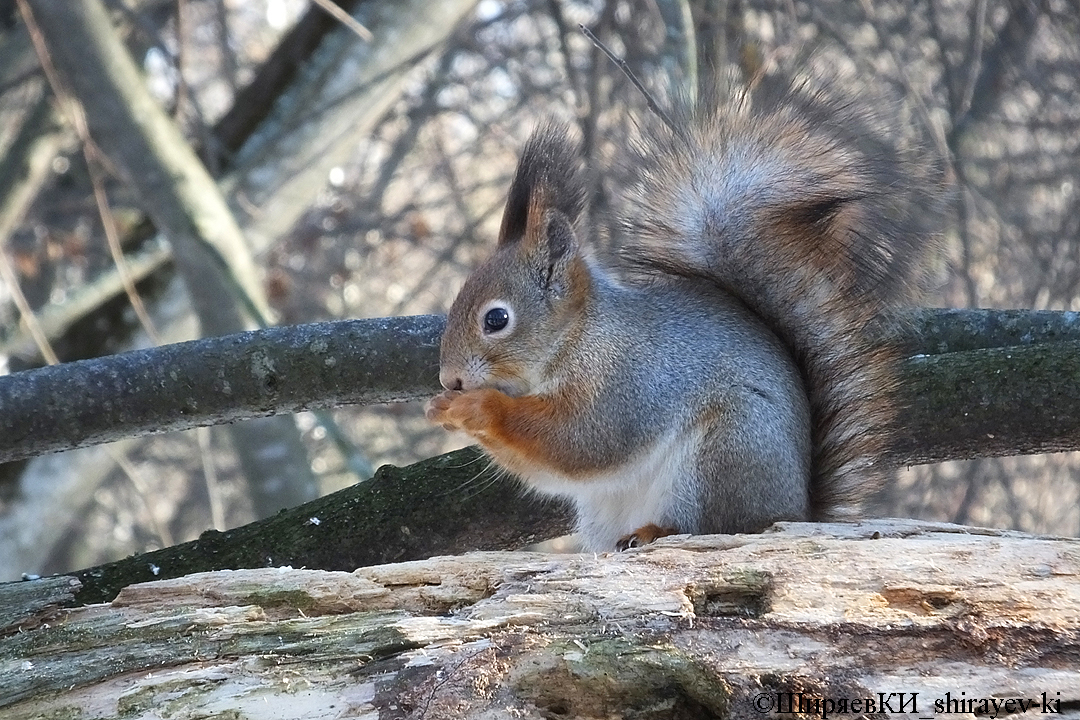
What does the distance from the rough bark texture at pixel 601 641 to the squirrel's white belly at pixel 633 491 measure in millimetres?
403

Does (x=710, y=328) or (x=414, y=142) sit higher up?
(x=414, y=142)

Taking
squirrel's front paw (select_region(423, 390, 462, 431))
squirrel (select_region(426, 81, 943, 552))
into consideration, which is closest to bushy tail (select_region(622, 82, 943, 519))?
squirrel (select_region(426, 81, 943, 552))

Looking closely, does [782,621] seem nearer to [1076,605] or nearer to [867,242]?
[1076,605]

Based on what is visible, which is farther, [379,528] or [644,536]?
[379,528]

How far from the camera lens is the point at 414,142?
6.12 m

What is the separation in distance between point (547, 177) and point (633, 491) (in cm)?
68

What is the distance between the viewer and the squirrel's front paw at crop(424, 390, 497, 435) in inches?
87.7

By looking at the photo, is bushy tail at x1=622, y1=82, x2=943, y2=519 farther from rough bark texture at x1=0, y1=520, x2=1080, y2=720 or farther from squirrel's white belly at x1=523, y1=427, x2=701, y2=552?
rough bark texture at x1=0, y1=520, x2=1080, y2=720

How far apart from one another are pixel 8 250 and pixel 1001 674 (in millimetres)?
4913

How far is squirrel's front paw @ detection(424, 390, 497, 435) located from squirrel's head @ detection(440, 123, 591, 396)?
0.10 metres

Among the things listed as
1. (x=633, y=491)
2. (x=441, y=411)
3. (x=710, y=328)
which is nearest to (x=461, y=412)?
(x=441, y=411)

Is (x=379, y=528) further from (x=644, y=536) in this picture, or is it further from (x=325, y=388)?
(x=644, y=536)

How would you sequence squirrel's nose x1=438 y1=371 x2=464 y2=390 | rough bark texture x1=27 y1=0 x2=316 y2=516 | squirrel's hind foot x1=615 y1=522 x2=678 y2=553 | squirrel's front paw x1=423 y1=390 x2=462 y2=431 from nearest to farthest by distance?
squirrel's hind foot x1=615 y1=522 x2=678 y2=553
squirrel's front paw x1=423 y1=390 x2=462 y2=431
squirrel's nose x1=438 y1=371 x2=464 y2=390
rough bark texture x1=27 y1=0 x2=316 y2=516

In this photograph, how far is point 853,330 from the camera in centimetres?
230
